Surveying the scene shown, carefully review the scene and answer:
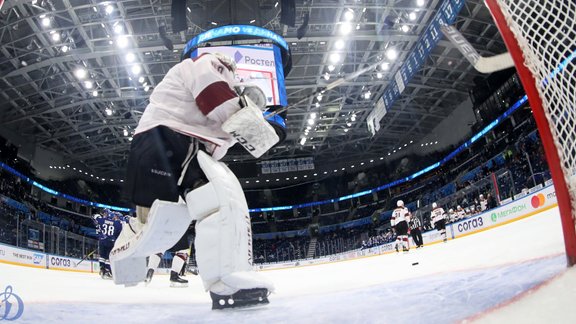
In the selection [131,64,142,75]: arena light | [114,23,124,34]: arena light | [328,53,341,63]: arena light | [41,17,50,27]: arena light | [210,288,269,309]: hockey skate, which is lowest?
[210,288,269,309]: hockey skate

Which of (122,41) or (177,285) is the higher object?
(122,41)

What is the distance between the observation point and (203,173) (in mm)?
1654

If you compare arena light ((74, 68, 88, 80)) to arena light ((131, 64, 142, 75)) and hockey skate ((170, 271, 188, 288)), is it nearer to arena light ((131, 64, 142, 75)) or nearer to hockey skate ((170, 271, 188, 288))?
arena light ((131, 64, 142, 75))

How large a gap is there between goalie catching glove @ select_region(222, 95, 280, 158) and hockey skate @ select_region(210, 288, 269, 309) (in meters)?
0.55

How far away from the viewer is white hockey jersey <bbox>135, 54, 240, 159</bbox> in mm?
1596

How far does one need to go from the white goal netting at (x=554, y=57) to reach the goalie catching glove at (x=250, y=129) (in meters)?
0.90

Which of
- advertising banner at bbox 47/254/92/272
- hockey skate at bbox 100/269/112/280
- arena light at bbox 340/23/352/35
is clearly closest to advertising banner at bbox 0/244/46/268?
advertising banner at bbox 47/254/92/272

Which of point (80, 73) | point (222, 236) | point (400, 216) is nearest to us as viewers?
point (222, 236)

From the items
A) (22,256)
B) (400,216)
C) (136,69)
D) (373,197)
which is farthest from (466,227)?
(373,197)

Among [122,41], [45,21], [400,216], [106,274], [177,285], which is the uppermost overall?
[45,21]

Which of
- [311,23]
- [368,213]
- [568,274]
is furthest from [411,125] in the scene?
[568,274]

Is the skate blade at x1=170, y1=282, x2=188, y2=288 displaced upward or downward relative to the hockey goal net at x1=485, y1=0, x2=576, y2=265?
downward

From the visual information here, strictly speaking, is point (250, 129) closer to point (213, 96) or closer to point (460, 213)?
point (213, 96)

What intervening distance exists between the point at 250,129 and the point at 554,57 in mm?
1051
